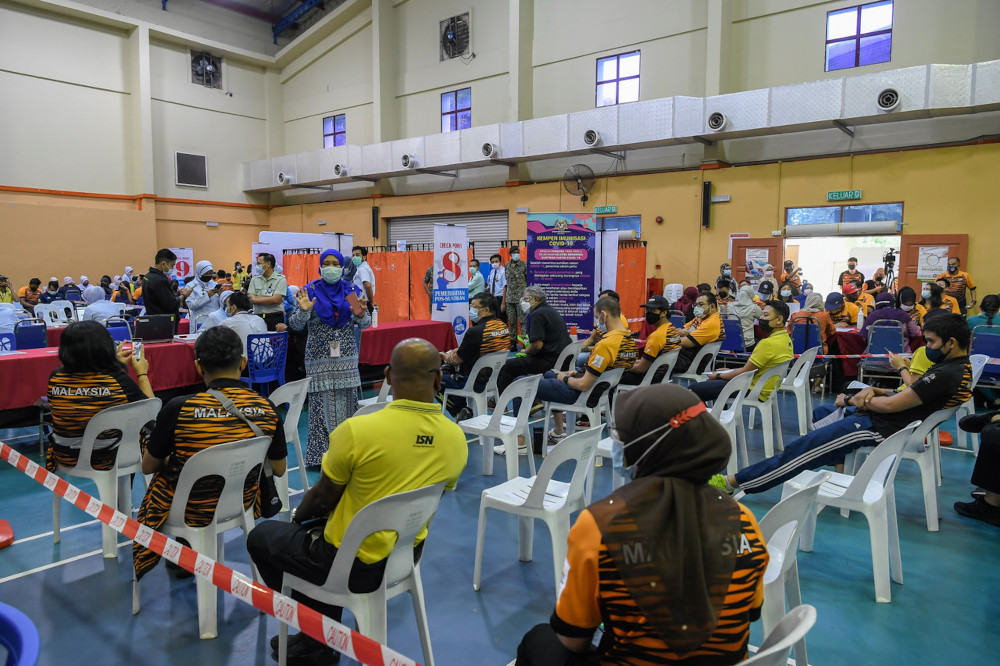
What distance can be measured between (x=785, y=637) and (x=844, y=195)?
10.6m

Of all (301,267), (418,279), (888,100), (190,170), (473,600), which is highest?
(190,170)

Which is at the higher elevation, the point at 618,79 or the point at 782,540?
the point at 618,79

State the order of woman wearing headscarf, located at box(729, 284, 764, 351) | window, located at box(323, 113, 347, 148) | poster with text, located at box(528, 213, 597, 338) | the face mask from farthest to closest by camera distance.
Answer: window, located at box(323, 113, 347, 148)
poster with text, located at box(528, 213, 597, 338)
woman wearing headscarf, located at box(729, 284, 764, 351)
the face mask

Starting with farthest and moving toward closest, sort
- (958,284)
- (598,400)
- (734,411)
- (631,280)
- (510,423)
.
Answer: (631,280) → (958,284) → (598,400) → (734,411) → (510,423)

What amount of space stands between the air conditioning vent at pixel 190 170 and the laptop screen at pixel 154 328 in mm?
13283

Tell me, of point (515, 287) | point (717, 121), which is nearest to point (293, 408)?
point (515, 287)

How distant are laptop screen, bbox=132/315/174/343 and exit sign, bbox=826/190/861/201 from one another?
32.4 feet

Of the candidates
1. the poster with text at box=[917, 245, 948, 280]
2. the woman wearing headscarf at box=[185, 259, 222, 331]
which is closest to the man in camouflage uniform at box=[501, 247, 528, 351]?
the woman wearing headscarf at box=[185, 259, 222, 331]

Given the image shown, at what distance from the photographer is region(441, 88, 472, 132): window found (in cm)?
1490

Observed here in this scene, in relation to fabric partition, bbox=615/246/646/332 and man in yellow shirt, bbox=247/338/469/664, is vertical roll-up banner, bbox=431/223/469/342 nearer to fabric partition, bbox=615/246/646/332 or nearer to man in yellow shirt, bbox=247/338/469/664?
fabric partition, bbox=615/246/646/332

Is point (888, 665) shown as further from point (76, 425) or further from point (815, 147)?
point (815, 147)

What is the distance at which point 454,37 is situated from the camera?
14969 mm

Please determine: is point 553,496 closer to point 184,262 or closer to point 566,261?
point 566,261

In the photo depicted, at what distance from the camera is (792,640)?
1.25 meters
